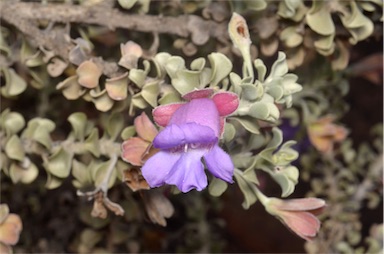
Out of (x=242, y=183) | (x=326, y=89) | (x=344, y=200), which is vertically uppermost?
(x=242, y=183)

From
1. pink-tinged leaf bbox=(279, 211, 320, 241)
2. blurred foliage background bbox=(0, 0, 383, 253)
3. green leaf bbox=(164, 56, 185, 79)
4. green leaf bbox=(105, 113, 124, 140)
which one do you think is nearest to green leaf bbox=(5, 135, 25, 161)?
blurred foliage background bbox=(0, 0, 383, 253)

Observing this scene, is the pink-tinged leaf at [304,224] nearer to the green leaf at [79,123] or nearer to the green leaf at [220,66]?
the green leaf at [220,66]

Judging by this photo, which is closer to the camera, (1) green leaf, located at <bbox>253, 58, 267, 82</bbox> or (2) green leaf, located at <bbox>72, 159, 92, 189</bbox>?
(1) green leaf, located at <bbox>253, 58, 267, 82</bbox>

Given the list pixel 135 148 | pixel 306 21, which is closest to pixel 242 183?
pixel 135 148

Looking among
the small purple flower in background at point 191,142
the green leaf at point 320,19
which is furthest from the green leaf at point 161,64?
the green leaf at point 320,19

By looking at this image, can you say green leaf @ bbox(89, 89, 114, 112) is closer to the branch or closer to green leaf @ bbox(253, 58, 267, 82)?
the branch

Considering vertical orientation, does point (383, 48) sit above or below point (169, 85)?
below

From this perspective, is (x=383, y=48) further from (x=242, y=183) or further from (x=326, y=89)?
(x=242, y=183)

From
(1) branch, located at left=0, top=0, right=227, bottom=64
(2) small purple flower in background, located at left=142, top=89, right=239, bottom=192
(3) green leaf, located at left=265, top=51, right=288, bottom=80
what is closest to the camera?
(2) small purple flower in background, located at left=142, top=89, right=239, bottom=192
